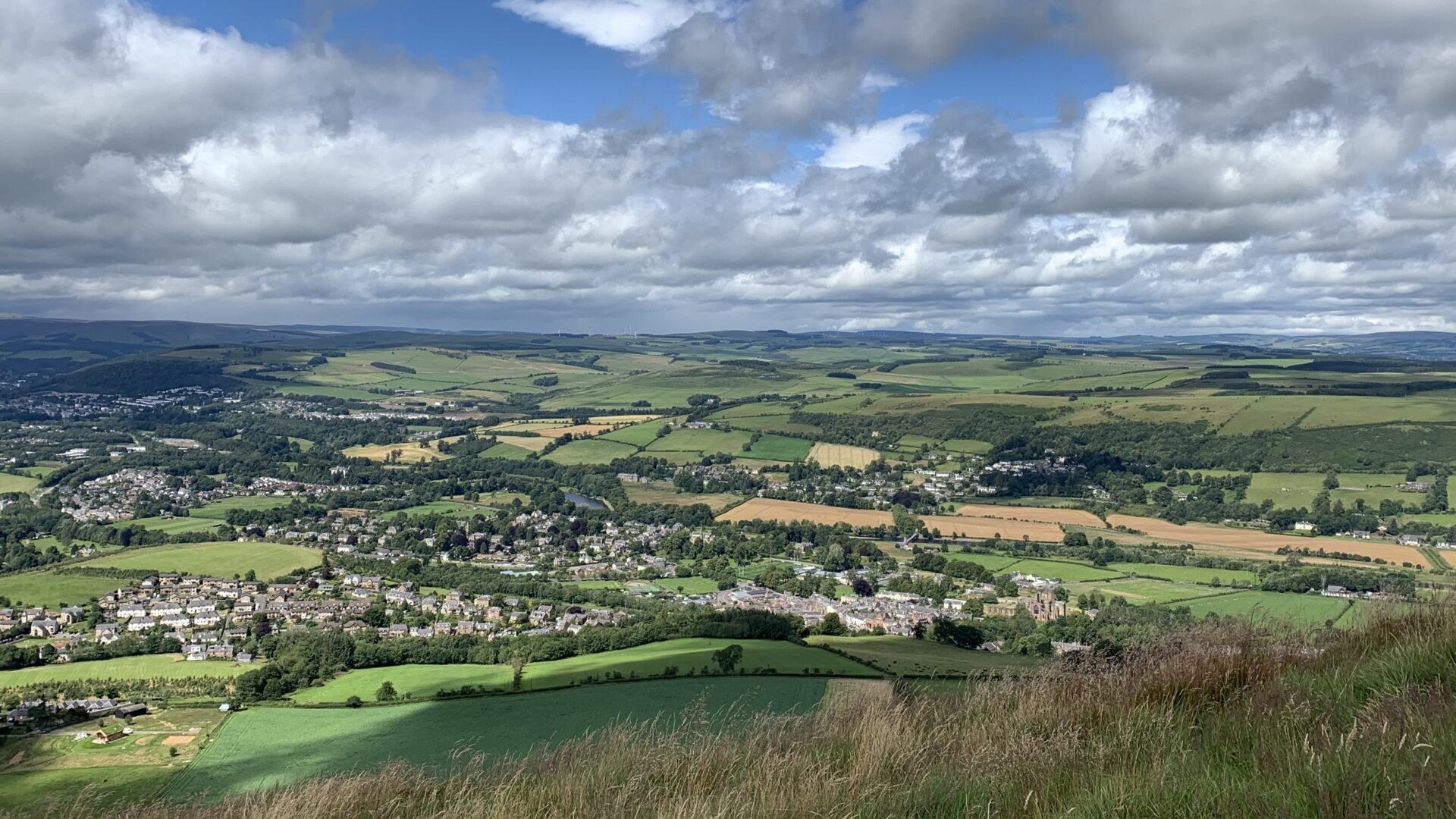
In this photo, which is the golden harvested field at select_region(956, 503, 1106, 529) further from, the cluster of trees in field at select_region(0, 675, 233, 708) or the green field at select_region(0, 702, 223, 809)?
the green field at select_region(0, 702, 223, 809)

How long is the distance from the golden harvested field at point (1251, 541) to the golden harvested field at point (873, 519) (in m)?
6.18

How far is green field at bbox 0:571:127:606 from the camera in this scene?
133ft

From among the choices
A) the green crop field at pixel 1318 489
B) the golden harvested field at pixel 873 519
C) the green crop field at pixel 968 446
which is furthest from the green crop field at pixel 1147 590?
the green crop field at pixel 968 446

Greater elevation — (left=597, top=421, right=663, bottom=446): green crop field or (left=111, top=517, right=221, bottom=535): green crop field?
(left=597, top=421, right=663, bottom=446): green crop field

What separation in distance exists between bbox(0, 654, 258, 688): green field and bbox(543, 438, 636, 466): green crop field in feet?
185

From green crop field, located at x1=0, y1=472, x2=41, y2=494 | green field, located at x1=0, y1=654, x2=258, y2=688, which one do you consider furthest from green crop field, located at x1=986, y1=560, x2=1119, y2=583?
green crop field, located at x1=0, y1=472, x2=41, y2=494

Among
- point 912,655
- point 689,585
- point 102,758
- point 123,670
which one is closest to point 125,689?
point 123,670

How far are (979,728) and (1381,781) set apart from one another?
217 centimetres

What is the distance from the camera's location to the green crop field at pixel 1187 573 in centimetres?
3966

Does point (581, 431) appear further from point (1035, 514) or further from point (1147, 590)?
point (1147, 590)

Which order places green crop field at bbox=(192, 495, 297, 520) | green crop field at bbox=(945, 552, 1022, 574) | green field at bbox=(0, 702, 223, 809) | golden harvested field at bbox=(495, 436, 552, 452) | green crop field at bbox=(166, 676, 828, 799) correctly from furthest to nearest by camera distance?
golden harvested field at bbox=(495, 436, 552, 452), green crop field at bbox=(192, 495, 297, 520), green crop field at bbox=(945, 552, 1022, 574), green crop field at bbox=(166, 676, 828, 799), green field at bbox=(0, 702, 223, 809)

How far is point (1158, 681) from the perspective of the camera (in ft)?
16.9

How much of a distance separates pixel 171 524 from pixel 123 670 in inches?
1586

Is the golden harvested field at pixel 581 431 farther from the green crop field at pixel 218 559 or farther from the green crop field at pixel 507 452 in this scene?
the green crop field at pixel 218 559
